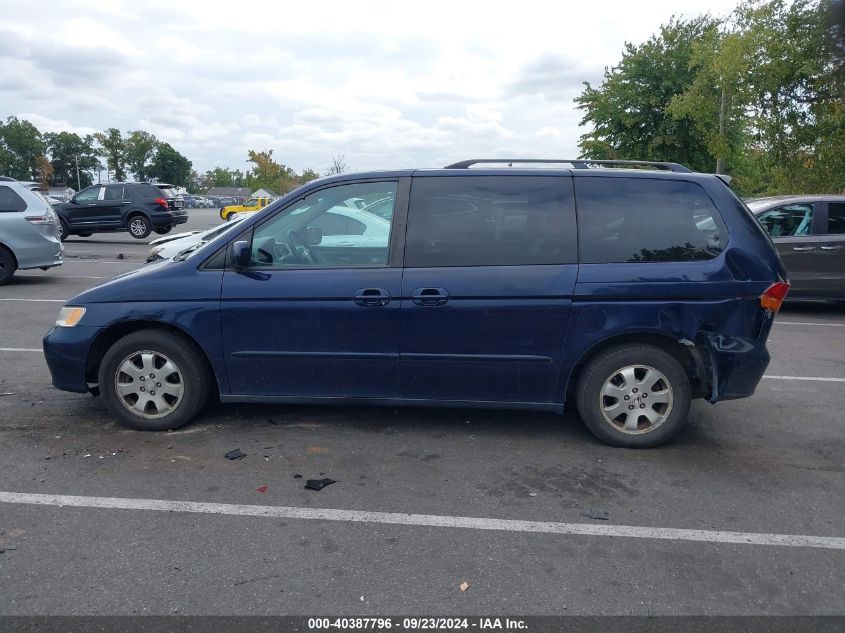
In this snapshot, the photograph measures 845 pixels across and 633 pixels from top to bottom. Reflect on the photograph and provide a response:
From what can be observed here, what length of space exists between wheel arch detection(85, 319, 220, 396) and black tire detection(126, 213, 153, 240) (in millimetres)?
18546

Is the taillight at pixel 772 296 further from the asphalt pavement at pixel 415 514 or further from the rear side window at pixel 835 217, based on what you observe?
the rear side window at pixel 835 217

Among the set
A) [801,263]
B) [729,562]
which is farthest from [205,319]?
[801,263]

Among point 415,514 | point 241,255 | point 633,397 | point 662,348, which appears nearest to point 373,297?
point 241,255

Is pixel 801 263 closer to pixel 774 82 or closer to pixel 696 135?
pixel 774 82

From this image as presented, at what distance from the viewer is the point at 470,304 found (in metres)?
4.61

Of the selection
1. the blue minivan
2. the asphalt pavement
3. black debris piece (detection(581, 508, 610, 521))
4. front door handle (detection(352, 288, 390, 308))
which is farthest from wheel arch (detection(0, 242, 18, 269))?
black debris piece (detection(581, 508, 610, 521))

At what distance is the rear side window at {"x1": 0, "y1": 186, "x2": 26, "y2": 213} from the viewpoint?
1160 cm

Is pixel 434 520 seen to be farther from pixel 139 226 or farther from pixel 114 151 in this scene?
pixel 114 151

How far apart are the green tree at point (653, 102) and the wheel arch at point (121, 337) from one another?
27.4 metres

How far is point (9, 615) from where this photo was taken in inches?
112

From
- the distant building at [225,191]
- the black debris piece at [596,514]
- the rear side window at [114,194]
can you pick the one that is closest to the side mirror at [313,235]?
the black debris piece at [596,514]

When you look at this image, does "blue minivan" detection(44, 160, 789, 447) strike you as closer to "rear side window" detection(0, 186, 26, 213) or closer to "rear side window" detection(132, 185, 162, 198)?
"rear side window" detection(0, 186, 26, 213)

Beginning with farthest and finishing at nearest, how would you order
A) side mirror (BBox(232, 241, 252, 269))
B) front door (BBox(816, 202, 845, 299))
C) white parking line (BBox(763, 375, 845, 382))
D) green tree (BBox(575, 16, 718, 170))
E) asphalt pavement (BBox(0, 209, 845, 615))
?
green tree (BBox(575, 16, 718, 170)) → front door (BBox(816, 202, 845, 299)) → white parking line (BBox(763, 375, 845, 382)) → side mirror (BBox(232, 241, 252, 269)) → asphalt pavement (BBox(0, 209, 845, 615))

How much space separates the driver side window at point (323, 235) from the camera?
4.79 meters
